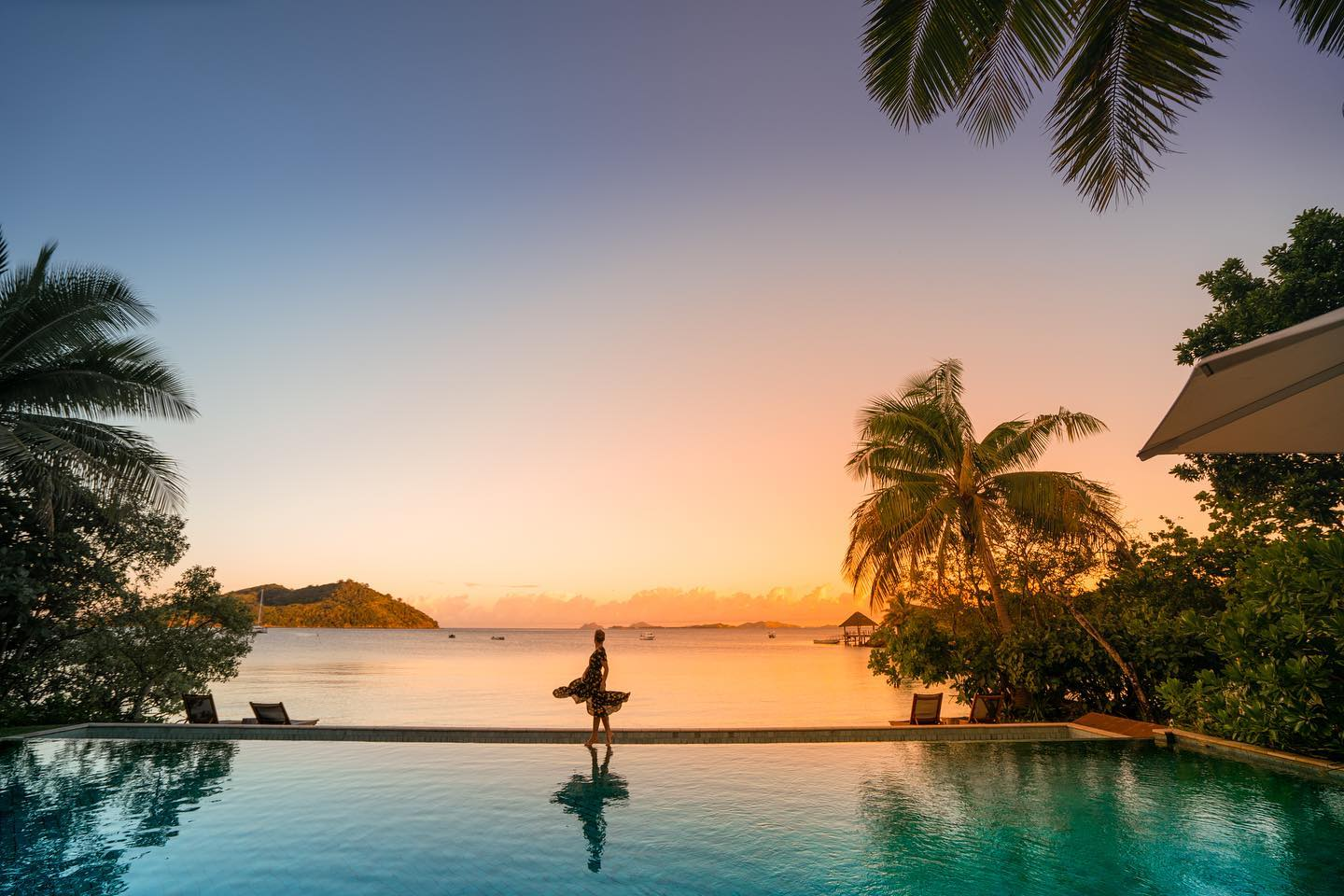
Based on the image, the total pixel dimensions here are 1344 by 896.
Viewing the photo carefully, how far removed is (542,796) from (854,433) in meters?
11.7

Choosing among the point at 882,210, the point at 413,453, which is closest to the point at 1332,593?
the point at 882,210

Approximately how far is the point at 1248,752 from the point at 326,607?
157 metres

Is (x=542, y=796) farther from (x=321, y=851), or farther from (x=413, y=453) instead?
(x=413, y=453)

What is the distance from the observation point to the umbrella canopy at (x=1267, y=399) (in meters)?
3.16

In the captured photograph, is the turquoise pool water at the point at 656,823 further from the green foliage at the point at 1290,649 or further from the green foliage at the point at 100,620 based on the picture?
the green foliage at the point at 100,620

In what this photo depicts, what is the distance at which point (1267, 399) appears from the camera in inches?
155

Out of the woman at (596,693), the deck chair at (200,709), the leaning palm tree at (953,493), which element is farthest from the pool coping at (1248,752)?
the deck chair at (200,709)

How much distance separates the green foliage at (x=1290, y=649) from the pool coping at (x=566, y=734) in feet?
9.27

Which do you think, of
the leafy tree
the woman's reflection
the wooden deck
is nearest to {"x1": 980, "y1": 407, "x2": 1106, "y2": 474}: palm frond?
the leafy tree

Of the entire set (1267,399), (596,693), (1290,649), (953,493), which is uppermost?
(953,493)

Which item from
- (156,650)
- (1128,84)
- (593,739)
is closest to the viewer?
(1128,84)

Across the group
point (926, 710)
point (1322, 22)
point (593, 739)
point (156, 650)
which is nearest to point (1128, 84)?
point (1322, 22)

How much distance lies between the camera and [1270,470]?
18.0 m

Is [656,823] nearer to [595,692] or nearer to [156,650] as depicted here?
[595,692]
